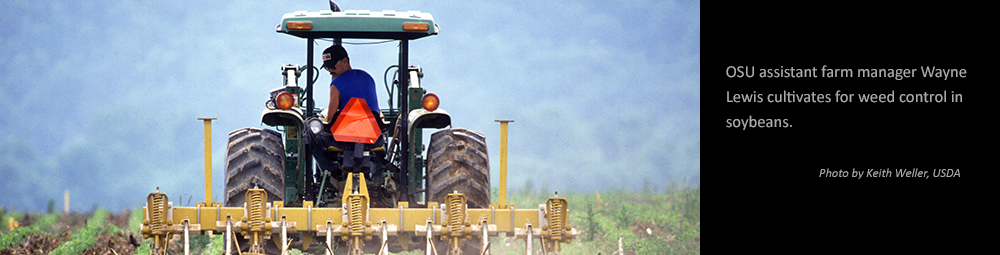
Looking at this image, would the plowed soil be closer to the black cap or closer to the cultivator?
the black cap

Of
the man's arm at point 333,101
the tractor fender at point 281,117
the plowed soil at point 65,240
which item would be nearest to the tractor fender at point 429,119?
the man's arm at point 333,101

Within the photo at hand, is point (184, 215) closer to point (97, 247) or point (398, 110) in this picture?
point (398, 110)

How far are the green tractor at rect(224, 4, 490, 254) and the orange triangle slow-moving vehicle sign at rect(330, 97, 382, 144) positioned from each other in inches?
1.7

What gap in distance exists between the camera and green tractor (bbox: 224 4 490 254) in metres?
6.93

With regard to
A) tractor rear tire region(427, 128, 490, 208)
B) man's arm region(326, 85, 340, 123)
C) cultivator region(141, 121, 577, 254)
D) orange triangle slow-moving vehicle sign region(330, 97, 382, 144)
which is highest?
man's arm region(326, 85, 340, 123)

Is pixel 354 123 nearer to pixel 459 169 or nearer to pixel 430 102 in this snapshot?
pixel 430 102

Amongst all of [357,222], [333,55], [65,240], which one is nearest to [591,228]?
[333,55]

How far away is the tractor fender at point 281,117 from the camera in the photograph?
23.3ft

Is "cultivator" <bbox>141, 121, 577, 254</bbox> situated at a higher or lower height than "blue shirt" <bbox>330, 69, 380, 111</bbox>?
lower

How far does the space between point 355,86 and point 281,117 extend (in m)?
0.61

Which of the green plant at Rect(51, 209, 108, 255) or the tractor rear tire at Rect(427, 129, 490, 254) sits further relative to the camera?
the green plant at Rect(51, 209, 108, 255)

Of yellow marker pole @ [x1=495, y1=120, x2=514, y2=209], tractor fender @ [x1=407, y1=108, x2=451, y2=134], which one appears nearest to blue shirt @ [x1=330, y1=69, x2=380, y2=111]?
tractor fender @ [x1=407, y1=108, x2=451, y2=134]

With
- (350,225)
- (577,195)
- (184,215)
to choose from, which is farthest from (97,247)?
(577,195)

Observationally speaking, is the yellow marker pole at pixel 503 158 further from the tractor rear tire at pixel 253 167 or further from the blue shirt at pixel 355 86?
the tractor rear tire at pixel 253 167
